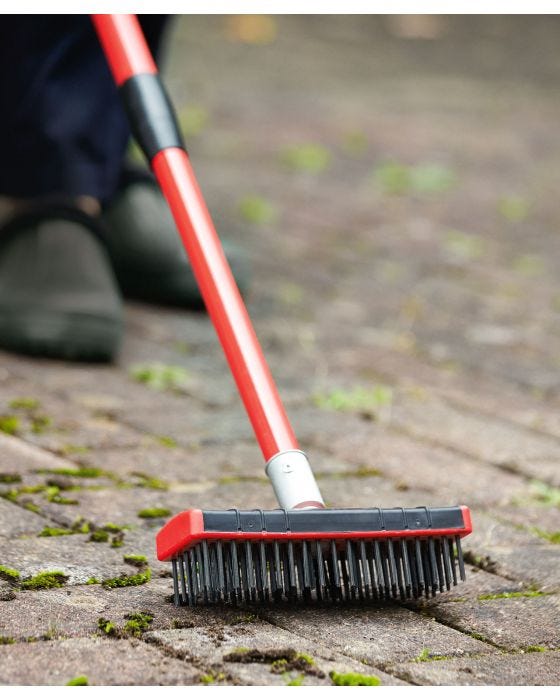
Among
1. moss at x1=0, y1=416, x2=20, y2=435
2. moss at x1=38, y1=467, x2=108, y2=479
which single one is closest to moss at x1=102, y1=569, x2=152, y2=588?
moss at x1=38, y1=467, x2=108, y2=479

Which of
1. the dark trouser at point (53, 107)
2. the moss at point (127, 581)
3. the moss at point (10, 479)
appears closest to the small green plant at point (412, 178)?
the dark trouser at point (53, 107)

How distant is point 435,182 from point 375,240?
834 mm

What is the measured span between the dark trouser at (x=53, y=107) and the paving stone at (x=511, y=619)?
1477mm

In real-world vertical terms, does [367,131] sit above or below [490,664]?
above

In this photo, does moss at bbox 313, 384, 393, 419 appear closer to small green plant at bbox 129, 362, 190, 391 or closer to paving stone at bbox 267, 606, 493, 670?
small green plant at bbox 129, 362, 190, 391

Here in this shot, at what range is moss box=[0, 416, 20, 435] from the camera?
192cm

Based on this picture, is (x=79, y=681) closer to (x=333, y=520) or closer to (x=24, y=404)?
(x=333, y=520)

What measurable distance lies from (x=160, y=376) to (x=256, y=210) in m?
1.48

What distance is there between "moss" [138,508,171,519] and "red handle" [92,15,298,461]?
0.22m

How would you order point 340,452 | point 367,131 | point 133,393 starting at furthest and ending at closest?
1. point 367,131
2. point 133,393
3. point 340,452

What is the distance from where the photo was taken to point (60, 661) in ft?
3.74

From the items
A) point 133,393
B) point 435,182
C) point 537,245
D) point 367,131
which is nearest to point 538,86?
point 367,131

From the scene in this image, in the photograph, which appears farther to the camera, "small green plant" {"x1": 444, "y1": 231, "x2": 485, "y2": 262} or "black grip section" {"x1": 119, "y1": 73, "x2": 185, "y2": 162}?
"small green plant" {"x1": 444, "y1": 231, "x2": 485, "y2": 262}

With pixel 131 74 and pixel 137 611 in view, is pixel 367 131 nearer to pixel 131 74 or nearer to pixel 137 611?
pixel 131 74
